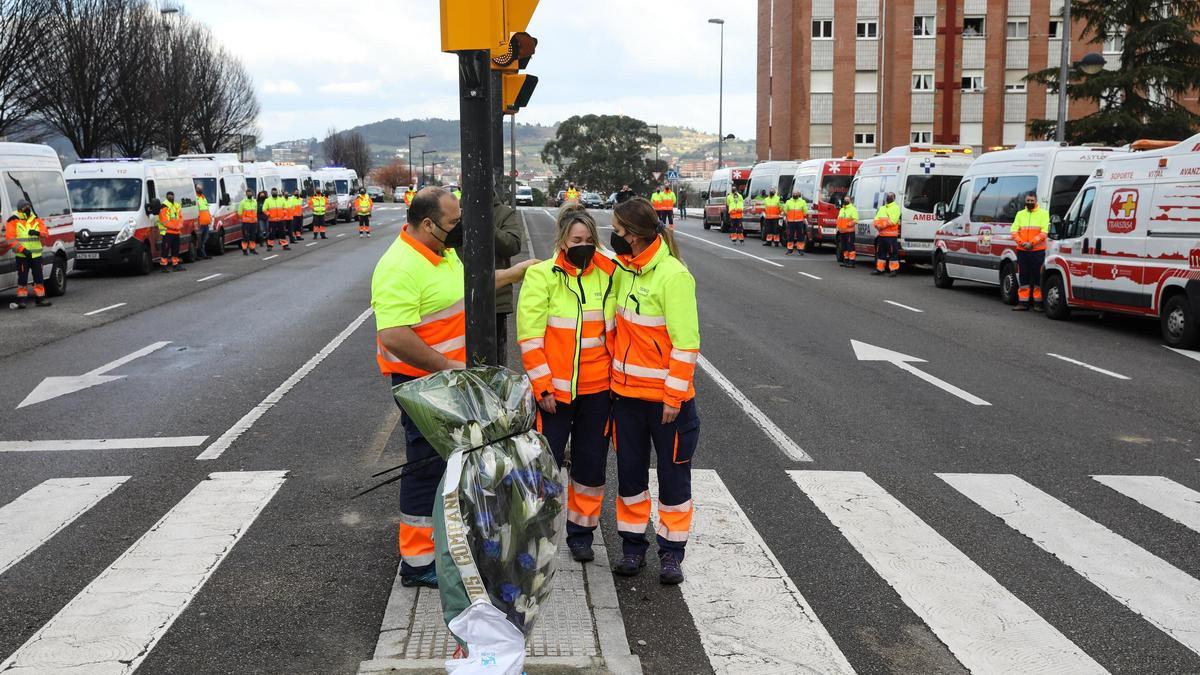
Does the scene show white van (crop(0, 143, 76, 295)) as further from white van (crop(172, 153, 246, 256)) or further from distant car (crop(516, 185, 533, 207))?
distant car (crop(516, 185, 533, 207))

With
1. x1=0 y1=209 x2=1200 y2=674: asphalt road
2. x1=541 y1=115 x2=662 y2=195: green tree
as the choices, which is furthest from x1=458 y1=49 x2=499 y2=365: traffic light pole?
x1=541 y1=115 x2=662 y2=195: green tree

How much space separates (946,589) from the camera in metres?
5.41

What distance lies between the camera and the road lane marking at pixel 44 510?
606cm

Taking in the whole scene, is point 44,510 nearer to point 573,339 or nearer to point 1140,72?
point 573,339

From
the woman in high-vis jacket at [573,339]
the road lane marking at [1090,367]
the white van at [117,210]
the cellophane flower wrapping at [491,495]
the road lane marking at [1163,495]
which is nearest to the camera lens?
the cellophane flower wrapping at [491,495]

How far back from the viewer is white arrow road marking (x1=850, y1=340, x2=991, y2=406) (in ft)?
34.1

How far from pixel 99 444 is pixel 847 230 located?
21.8 meters

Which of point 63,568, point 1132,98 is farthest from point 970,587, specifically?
point 1132,98

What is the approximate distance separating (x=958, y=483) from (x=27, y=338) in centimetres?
1191

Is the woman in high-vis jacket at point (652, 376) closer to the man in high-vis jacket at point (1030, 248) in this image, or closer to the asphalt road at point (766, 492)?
the asphalt road at point (766, 492)

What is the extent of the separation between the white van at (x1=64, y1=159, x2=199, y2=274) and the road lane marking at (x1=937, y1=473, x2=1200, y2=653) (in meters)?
20.2

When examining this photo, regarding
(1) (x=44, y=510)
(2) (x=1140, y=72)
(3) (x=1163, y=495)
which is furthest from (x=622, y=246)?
(2) (x=1140, y=72)

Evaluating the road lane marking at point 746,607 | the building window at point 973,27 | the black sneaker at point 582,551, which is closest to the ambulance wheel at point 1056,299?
the road lane marking at point 746,607

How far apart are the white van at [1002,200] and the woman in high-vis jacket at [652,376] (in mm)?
14764
